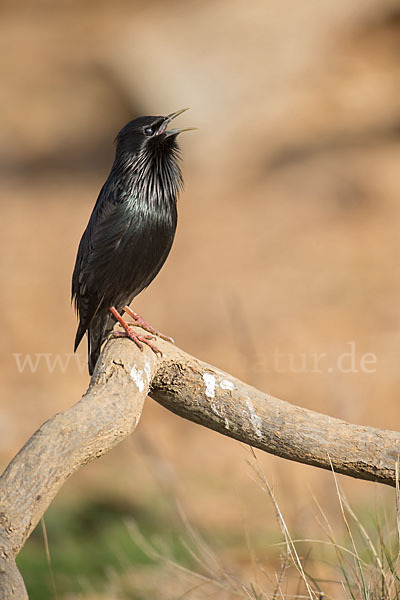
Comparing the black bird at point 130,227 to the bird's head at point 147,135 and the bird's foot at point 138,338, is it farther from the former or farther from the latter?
the bird's foot at point 138,338

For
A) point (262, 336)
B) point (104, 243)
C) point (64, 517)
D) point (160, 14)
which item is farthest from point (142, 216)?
point (160, 14)

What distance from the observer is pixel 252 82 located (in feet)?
37.1

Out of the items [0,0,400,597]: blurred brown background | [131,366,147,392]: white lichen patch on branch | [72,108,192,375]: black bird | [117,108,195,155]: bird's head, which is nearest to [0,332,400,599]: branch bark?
[131,366,147,392]: white lichen patch on branch

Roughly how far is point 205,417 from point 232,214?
25.9ft

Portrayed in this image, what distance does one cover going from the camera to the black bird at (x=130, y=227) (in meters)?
3.43

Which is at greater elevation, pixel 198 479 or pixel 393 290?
pixel 393 290

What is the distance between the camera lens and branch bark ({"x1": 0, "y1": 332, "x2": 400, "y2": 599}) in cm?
230

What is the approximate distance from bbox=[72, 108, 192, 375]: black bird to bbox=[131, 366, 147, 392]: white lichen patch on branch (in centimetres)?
68

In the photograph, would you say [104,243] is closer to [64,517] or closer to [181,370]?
[181,370]

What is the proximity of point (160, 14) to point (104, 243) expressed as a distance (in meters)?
10.1

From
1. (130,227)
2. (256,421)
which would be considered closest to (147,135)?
(130,227)

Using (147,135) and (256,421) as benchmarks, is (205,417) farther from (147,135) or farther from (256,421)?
(147,135)

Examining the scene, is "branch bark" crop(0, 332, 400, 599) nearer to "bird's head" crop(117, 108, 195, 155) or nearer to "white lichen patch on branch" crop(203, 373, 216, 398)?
"white lichen patch on branch" crop(203, 373, 216, 398)

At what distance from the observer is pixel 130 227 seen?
3420 mm
